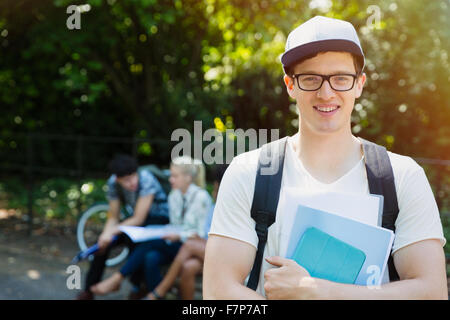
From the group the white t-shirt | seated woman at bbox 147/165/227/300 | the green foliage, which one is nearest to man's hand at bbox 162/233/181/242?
seated woman at bbox 147/165/227/300

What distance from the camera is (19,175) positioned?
35.5 ft

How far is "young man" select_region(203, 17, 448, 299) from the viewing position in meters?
1.40

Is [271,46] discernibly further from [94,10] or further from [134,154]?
[134,154]

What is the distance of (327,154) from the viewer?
154 centimetres

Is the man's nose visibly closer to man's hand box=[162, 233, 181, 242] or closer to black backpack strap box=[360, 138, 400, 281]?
black backpack strap box=[360, 138, 400, 281]

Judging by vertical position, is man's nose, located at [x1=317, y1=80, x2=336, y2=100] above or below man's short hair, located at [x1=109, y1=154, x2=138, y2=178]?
above

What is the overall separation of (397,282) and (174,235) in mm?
3574

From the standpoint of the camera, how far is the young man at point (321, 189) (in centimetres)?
140

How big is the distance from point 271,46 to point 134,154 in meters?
3.98

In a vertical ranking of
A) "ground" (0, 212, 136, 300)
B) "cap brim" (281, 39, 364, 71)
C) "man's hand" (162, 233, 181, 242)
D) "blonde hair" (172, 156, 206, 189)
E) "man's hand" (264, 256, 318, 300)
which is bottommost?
"ground" (0, 212, 136, 300)

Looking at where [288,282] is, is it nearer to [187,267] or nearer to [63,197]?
[187,267]

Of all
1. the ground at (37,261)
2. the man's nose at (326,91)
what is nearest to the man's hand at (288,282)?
the man's nose at (326,91)

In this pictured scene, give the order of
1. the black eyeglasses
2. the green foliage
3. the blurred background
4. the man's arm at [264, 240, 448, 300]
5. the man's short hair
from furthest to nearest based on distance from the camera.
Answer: the green foliage, the blurred background, the man's short hair, the black eyeglasses, the man's arm at [264, 240, 448, 300]

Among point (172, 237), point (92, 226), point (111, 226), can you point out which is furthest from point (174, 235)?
point (92, 226)
